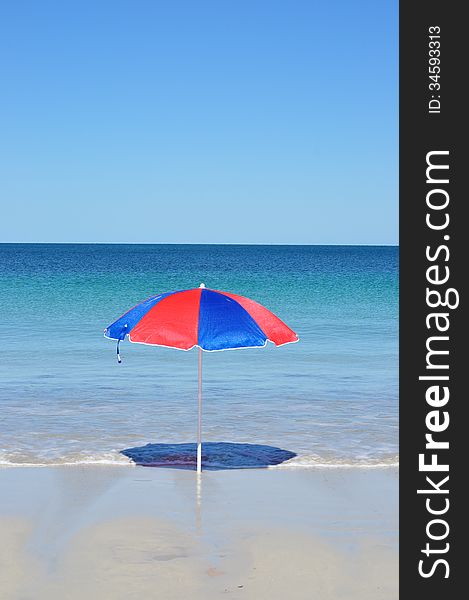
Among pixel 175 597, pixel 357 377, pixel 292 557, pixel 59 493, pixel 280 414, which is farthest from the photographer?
pixel 357 377

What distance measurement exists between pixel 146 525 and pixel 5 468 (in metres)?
2.39

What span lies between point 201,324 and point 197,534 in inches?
73.7

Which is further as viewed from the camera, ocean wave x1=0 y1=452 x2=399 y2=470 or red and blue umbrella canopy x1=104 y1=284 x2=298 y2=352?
ocean wave x1=0 y1=452 x2=399 y2=470

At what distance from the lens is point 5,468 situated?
9500 millimetres

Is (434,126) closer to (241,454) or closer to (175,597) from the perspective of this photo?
(175,597)

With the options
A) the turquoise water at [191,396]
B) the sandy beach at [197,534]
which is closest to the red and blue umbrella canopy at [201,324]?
the sandy beach at [197,534]

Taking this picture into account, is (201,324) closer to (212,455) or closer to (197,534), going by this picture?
(197,534)

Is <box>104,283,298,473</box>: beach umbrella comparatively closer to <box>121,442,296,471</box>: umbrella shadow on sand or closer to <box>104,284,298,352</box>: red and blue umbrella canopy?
<box>104,284,298,352</box>: red and blue umbrella canopy

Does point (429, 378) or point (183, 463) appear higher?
point (429, 378)

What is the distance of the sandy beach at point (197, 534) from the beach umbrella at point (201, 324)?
127 cm

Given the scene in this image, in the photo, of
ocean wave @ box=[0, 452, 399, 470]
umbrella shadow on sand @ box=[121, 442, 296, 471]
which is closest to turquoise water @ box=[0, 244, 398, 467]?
ocean wave @ box=[0, 452, 399, 470]

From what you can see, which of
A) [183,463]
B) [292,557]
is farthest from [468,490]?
[183,463]

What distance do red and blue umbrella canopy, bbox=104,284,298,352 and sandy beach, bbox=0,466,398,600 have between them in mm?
1281

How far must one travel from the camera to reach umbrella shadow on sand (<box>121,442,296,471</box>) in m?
9.73
